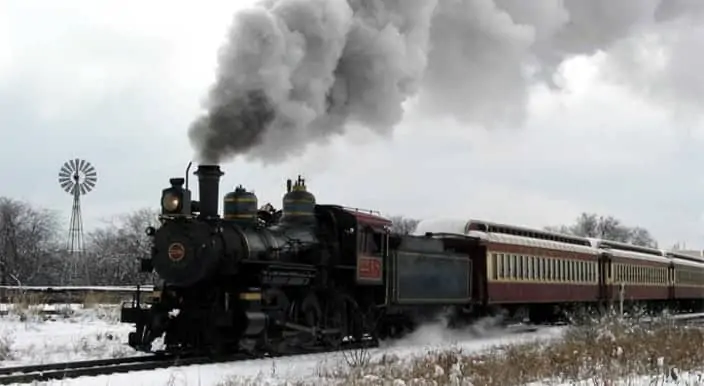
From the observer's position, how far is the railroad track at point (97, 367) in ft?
34.6

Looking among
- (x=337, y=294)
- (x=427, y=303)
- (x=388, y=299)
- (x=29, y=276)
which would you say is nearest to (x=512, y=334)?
(x=427, y=303)

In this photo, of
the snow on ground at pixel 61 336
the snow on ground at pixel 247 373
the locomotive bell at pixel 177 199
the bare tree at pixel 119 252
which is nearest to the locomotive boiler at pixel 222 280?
the locomotive bell at pixel 177 199

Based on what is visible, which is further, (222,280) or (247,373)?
(222,280)

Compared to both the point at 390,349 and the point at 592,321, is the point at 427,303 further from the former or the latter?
the point at 592,321

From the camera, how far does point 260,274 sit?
13953 mm

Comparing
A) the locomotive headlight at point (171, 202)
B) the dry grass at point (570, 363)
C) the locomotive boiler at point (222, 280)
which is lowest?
the dry grass at point (570, 363)

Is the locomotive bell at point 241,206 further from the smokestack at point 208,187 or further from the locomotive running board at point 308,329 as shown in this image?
the locomotive running board at point 308,329

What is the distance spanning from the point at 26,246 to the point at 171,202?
61.6 m

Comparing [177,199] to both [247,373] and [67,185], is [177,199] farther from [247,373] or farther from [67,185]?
[67,185]

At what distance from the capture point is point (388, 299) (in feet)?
58.1

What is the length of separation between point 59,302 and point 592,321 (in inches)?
800

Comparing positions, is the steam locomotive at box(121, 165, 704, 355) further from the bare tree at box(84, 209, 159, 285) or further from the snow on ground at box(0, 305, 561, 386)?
the bare tree at box(84, 209, 159, 285)

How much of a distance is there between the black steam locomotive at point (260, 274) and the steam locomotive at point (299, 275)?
19 millimetres

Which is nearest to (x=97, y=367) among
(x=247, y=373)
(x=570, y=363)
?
(x=247, y=373)
